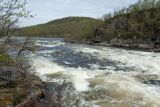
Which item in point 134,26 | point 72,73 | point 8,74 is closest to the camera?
point 8,74

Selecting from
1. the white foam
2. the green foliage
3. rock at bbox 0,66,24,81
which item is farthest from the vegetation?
rock at bbox 0,66,24,81

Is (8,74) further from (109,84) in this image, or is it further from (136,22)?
(136,22)

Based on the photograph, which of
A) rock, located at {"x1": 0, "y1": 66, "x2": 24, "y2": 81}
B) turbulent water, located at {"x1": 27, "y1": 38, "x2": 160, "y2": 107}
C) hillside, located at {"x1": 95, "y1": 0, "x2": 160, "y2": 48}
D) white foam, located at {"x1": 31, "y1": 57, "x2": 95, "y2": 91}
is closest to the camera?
rock, located at {"x1": 0, "y1": 66, "x2": 24, "y2": 81}

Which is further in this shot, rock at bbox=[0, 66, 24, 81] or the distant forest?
the distant forest

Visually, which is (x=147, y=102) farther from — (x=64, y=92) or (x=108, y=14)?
(x=108, y=14)

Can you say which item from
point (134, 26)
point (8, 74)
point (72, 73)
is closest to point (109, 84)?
point (72, 73)

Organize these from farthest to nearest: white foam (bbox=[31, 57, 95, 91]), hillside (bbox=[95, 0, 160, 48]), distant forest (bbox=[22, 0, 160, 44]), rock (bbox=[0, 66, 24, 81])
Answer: distant forest (bbox=[22, 0, 160, 44])
hillside (bbox=[95, 0, 160, 48])
white foam (bbox=[31, 57, 95, 91])
rock (bbox=[0, 66, 24, 81])

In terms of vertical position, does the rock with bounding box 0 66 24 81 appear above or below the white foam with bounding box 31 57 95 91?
above

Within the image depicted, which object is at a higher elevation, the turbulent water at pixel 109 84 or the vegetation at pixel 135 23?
the vegetation at pixel 135 23

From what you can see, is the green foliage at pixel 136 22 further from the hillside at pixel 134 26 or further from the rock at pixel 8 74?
the rock at pixel 8 74

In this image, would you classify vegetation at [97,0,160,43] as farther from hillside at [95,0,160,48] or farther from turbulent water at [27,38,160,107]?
turbulent water at [27,38,160,107]

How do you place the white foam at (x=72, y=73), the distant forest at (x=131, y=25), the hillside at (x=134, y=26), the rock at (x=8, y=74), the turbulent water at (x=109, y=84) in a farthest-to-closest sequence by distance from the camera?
the distant forest at (x=131, y=25), the hillside at (x=134, y=26), the white foam at (x=72, y=73), the turbulent water at (x=109, y=84), the rock at (x=8, y=74)

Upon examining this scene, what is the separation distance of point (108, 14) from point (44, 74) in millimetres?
57461

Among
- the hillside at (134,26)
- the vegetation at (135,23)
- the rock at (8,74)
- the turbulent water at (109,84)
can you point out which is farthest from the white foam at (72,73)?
the vegetation at (135,23)
